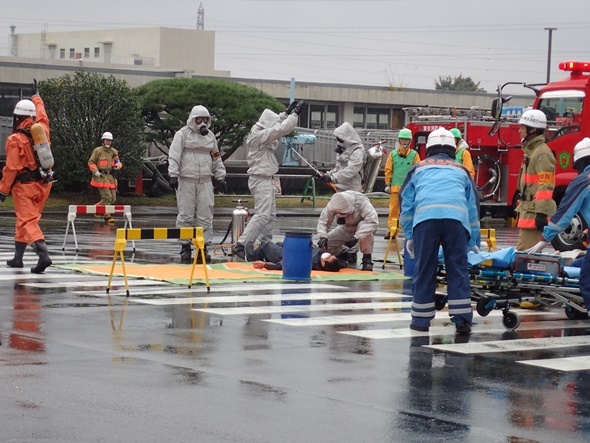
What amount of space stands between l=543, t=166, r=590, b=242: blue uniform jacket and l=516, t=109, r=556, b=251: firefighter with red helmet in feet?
6.79

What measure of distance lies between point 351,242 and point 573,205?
6437 millimetres

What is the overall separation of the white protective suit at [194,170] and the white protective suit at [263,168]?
62 centimetres

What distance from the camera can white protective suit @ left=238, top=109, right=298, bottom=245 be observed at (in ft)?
62.3

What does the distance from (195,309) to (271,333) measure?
170 cm

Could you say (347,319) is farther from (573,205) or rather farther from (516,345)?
(573,205)

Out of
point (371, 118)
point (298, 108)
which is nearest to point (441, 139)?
point (298, 108)

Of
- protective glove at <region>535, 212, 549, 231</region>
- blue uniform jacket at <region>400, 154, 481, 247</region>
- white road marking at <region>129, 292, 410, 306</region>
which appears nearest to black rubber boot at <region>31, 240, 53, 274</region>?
white road marking at <region>129, 292, 410, 306</region>

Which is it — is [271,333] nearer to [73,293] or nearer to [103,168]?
[73,293]

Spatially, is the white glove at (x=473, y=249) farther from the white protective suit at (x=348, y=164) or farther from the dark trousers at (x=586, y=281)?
the white protective suit at (x=348, y=164)

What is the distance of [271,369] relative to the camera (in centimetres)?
930

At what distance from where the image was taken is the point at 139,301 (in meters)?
13.3

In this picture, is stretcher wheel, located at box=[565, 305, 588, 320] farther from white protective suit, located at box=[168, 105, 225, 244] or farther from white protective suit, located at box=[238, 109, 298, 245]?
white protective suit, located at box=[168, 105, 225, 244]

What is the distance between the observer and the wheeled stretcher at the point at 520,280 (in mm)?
12430

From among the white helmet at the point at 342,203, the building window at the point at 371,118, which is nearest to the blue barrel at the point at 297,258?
the white helmet at the point at 342,203
